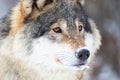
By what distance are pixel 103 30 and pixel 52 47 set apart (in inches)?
406

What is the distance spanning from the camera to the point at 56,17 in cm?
625

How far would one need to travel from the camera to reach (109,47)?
15961mm

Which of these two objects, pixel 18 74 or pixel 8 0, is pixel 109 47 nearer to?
pixel 8 0

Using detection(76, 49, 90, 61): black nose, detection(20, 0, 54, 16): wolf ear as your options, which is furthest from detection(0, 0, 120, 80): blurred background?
detection(76, 49, 90, 61): black nose

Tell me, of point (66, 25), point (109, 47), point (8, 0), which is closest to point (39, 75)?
point (66, 25)

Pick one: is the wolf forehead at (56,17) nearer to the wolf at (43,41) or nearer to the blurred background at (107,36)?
the wolf at (43,41)

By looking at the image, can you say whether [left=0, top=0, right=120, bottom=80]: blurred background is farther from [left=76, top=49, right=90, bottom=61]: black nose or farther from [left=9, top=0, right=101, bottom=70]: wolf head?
[left=76, top=49, right=90, bottom=61]: black nose

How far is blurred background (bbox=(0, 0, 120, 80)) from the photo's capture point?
15188 millimetres

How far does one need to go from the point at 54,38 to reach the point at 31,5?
52 centimetres

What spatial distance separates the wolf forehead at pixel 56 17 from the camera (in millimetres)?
6211

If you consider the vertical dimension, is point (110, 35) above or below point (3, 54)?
below

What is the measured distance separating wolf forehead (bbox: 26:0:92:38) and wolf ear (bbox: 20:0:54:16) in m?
0.11

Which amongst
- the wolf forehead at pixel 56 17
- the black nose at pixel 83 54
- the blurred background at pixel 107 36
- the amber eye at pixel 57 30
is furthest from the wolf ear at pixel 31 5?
the blurred background at pixel 107 36

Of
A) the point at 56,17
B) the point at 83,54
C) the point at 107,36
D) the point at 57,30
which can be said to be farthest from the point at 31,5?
the point at 107,36
